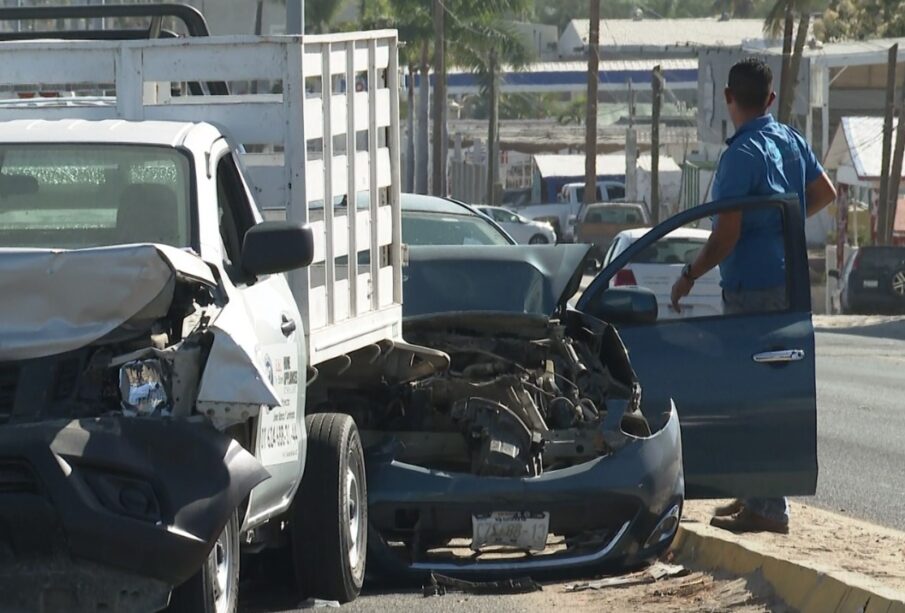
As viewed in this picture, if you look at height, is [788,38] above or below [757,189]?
above

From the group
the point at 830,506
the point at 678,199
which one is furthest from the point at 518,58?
the point at 830,506

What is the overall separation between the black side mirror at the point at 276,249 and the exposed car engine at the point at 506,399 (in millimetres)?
2054

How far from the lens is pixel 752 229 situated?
8.60 m

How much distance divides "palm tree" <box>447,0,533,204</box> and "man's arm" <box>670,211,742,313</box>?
57.2 meters

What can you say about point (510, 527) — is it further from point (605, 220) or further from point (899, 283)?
point (605, 220)

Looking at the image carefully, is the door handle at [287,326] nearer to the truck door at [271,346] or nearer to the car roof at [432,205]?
the truck door at [271,346]

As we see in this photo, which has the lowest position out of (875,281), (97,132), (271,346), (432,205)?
(875,281)

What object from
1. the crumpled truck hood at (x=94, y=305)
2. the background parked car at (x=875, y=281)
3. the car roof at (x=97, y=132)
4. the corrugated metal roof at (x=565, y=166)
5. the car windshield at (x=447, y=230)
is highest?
the car roof at (x=97, y=132)

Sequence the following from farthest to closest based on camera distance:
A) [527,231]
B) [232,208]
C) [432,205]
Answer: [527,231], [432,205], [232,208]

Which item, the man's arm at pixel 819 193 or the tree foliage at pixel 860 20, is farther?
the tree foliage at pixel 860 20

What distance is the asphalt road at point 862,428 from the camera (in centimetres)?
1070

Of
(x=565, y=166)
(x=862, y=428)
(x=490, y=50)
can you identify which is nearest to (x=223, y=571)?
(x=862, y=428)

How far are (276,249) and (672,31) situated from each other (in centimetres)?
10039

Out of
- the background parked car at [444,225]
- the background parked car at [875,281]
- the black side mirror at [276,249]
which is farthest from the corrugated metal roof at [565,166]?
the black side mirror at [276,249]
